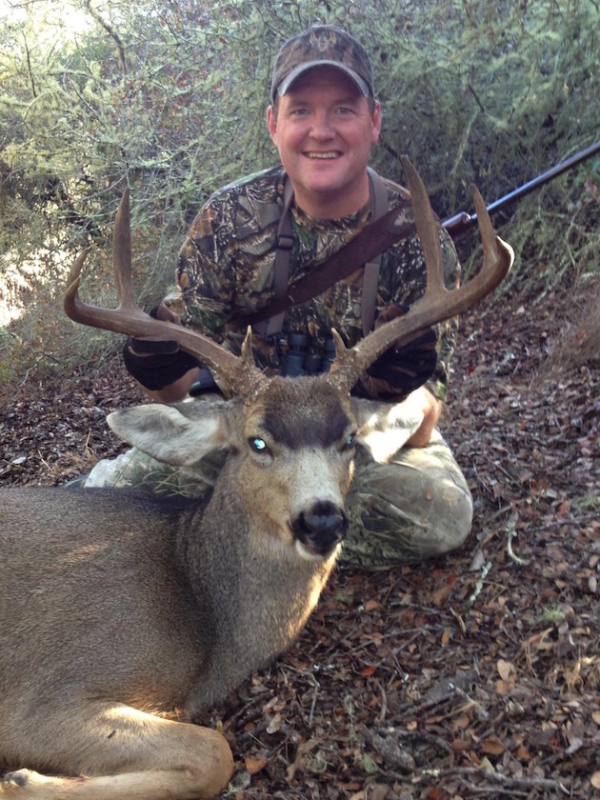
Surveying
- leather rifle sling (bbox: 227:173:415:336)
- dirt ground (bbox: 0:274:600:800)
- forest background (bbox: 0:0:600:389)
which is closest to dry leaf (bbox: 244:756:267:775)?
dirt ground (bbox: 0:274:600:800)

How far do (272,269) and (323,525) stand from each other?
227 centimetres

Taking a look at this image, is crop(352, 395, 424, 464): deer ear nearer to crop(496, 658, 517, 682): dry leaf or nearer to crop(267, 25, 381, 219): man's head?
crop(496, 658, 517, 682): dry leaf

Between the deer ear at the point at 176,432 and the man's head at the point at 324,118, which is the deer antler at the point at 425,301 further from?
the man's head at the point at 324,118

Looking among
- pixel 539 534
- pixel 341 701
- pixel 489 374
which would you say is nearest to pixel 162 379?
pixel 341 701

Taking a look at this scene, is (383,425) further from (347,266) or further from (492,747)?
(492,747)

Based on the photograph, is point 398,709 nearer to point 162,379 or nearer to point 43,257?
point 162,379

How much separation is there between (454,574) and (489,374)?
3.39m

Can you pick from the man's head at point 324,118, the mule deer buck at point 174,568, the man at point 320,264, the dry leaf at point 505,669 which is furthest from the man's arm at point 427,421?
the dry leaf at point 505,669

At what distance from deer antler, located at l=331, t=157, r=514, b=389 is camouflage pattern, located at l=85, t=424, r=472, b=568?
623 mm

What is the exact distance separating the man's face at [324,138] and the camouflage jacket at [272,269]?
0.16m

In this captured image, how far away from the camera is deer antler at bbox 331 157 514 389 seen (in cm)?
397

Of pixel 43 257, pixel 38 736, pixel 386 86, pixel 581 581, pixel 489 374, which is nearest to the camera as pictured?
pixel 38 736

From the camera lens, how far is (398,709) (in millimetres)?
3674

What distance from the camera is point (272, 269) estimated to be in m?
5.22
